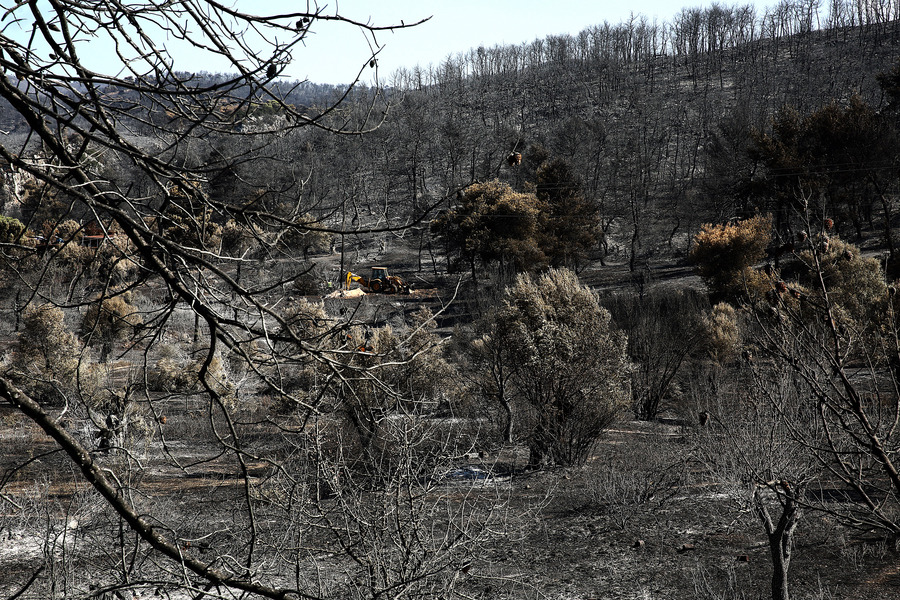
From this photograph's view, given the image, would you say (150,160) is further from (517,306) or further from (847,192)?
(847,192)

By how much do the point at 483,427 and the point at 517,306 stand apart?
271 cm

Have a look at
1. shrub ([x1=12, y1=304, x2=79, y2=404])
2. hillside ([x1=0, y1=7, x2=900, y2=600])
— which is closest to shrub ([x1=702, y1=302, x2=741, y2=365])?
hillside ([x1=0, y1=7, x2=900, y2=600])

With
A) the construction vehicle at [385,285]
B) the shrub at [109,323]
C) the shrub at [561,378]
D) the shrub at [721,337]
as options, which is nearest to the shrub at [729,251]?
the shrub at [721,337]

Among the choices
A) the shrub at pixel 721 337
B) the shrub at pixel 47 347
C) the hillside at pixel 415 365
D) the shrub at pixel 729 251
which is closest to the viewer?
the hillside at pixel 415 365

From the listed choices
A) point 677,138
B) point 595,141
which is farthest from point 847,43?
point 595,141

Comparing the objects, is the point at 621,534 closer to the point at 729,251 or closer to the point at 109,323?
the point at 109,323

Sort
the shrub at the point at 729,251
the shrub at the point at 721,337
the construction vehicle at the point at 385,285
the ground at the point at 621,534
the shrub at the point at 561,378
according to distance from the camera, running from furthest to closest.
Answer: the construction vehicle at the point at 385,285 < the shrub at the point at 729,251 < the shrub at the point at 721,337 < the shrub at the point at 561,378 < the ground at the point at 621,534

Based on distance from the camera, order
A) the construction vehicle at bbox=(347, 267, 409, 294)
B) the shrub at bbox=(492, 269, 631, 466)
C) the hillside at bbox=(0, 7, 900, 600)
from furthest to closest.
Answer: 1. the construction vehicle at bbox=(347, 267, 409, 294)
2. the shrub at bbox=(492, 269, 631, 466)
3. the hillside at bbox=(0, 7, 900, 600)

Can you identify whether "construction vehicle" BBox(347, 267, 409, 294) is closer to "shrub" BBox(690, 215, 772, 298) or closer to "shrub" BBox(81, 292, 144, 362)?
"shrub" BBox(81, 292, 144, 362)

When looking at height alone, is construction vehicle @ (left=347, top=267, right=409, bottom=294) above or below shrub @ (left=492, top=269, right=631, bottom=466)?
above

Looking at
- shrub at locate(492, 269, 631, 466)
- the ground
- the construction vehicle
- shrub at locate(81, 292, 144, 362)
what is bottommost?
the ground

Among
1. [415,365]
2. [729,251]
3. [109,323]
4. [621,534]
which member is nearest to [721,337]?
[729,251]

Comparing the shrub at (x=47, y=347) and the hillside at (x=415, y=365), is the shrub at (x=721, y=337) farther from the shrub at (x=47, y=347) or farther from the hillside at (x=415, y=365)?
the shrub at (x=47, y=347)

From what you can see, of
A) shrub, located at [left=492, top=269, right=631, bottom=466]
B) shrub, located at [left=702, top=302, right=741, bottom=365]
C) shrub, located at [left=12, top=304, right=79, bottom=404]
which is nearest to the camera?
shrub, located at [left=492, top=269, right=631, bottom=466]
